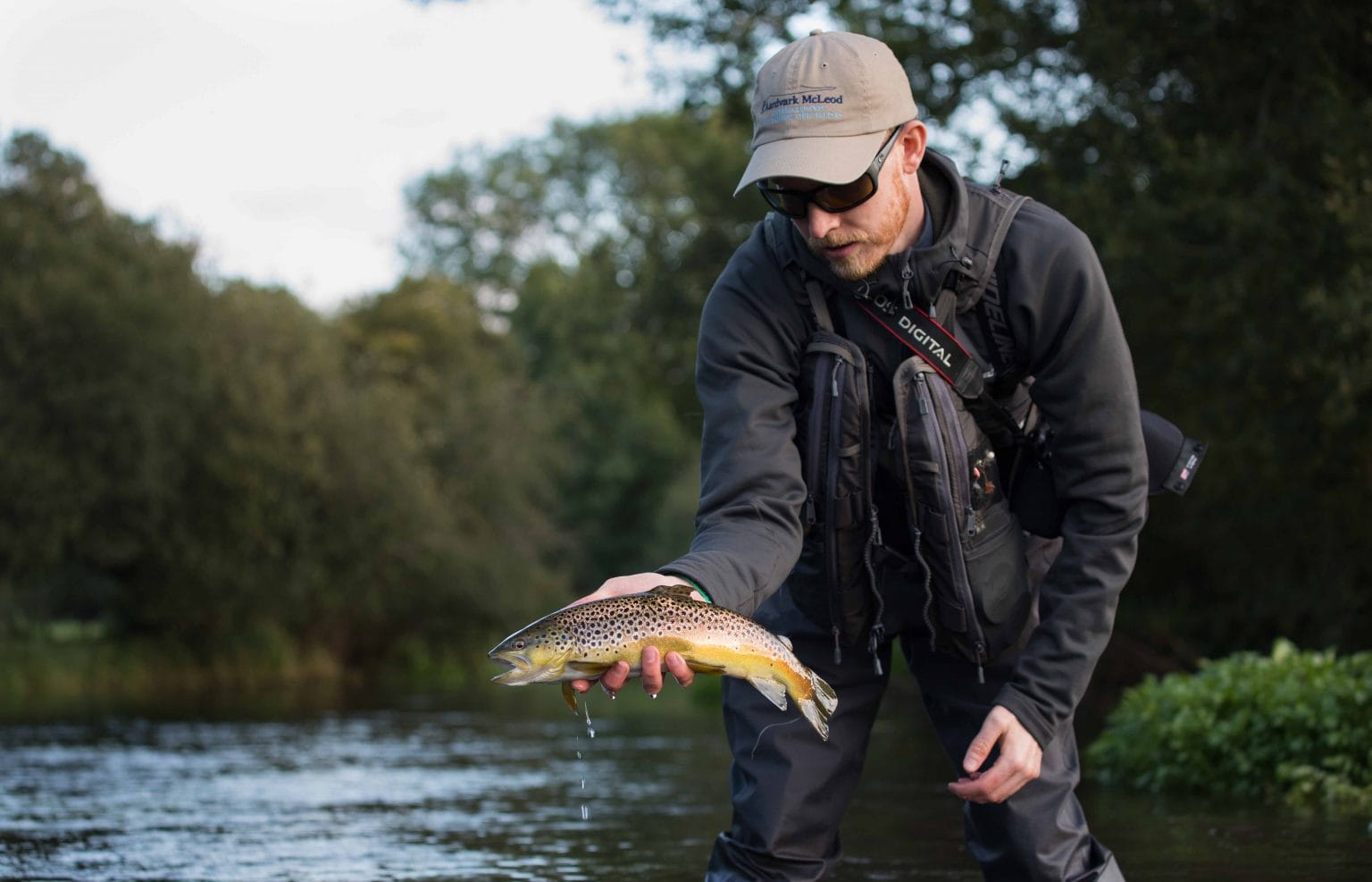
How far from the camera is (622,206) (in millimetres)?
61375

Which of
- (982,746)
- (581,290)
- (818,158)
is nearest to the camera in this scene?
(982,746)

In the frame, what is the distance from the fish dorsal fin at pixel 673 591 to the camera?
346 cm

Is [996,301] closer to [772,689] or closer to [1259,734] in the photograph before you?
[772,689]

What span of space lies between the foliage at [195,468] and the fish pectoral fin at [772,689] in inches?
1117

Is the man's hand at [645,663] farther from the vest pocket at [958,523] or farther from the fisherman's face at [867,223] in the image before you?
the fisherman's face at [867,223]

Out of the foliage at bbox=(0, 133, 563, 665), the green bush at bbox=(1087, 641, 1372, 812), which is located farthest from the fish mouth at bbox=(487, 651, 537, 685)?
the foliage at bbox=(0, 133, 563, 665)

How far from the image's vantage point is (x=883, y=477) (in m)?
4.19

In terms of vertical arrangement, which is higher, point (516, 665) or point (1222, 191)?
point (1222, 191)

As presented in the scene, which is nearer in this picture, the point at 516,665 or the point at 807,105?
the point at 516,665

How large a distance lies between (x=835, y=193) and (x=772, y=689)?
3.53 feet

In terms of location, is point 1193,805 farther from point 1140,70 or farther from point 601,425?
point 601,425

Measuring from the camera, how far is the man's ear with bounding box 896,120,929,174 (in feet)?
12.9

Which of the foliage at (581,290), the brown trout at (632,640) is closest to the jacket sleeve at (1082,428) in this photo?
the brown trout at (632,640)

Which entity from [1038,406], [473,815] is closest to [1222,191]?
[473,815]
